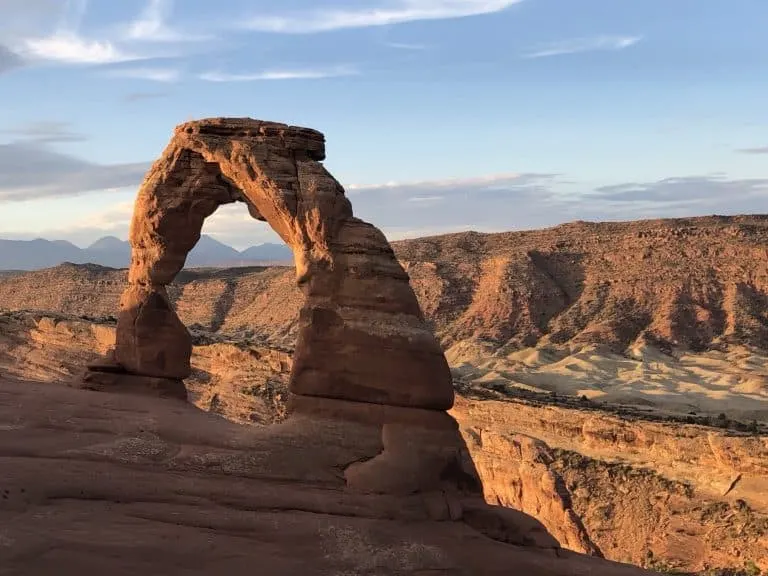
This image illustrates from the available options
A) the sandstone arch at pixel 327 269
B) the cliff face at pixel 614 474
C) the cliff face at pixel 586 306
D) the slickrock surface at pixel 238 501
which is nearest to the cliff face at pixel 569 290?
the cliff face at pixel 586 306

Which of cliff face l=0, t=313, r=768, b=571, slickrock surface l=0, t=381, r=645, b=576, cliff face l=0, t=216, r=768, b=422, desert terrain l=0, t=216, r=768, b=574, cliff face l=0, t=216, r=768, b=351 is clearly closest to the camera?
slickrock surface l=0, t=381, r=645, b=576

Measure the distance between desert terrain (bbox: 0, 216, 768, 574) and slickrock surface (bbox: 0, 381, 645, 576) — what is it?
1228cm

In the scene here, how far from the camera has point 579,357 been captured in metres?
54.3

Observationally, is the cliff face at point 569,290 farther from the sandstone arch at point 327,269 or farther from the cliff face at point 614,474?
the sandstone arch at point 327,269

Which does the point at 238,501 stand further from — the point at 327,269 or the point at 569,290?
the point at 569,290

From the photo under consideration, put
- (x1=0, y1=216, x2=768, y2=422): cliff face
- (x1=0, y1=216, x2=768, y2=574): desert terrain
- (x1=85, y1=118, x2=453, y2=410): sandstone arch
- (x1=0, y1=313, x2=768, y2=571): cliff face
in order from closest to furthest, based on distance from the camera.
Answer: (x1=85, y1=118, x2=453, y2=410): sandstone arch
(x1=0, y1=313, x2=768, y2=571): cliff face
(x1=0, y1=216, x2=768, y2=574): desert terrain
(x1=0, y1=216, x2=768, y2=422): cliff face

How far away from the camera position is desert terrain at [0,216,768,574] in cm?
2531

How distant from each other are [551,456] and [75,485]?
2086 centimetres

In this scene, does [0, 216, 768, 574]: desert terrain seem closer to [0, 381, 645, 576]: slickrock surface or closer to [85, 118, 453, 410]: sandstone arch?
[0, 381, 645, 576]: slickrock surface

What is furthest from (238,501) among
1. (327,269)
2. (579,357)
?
(579,357)

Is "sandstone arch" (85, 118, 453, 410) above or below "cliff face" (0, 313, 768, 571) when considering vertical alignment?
above

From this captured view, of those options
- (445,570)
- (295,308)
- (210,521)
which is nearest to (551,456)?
(445,570)

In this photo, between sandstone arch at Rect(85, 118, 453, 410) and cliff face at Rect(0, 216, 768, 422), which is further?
cliff face at Rect(0, 216, 768, 422)

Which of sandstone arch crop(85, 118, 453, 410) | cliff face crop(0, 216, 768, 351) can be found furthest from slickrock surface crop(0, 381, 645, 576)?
cliff face crop(0, 216, 768, 351)
